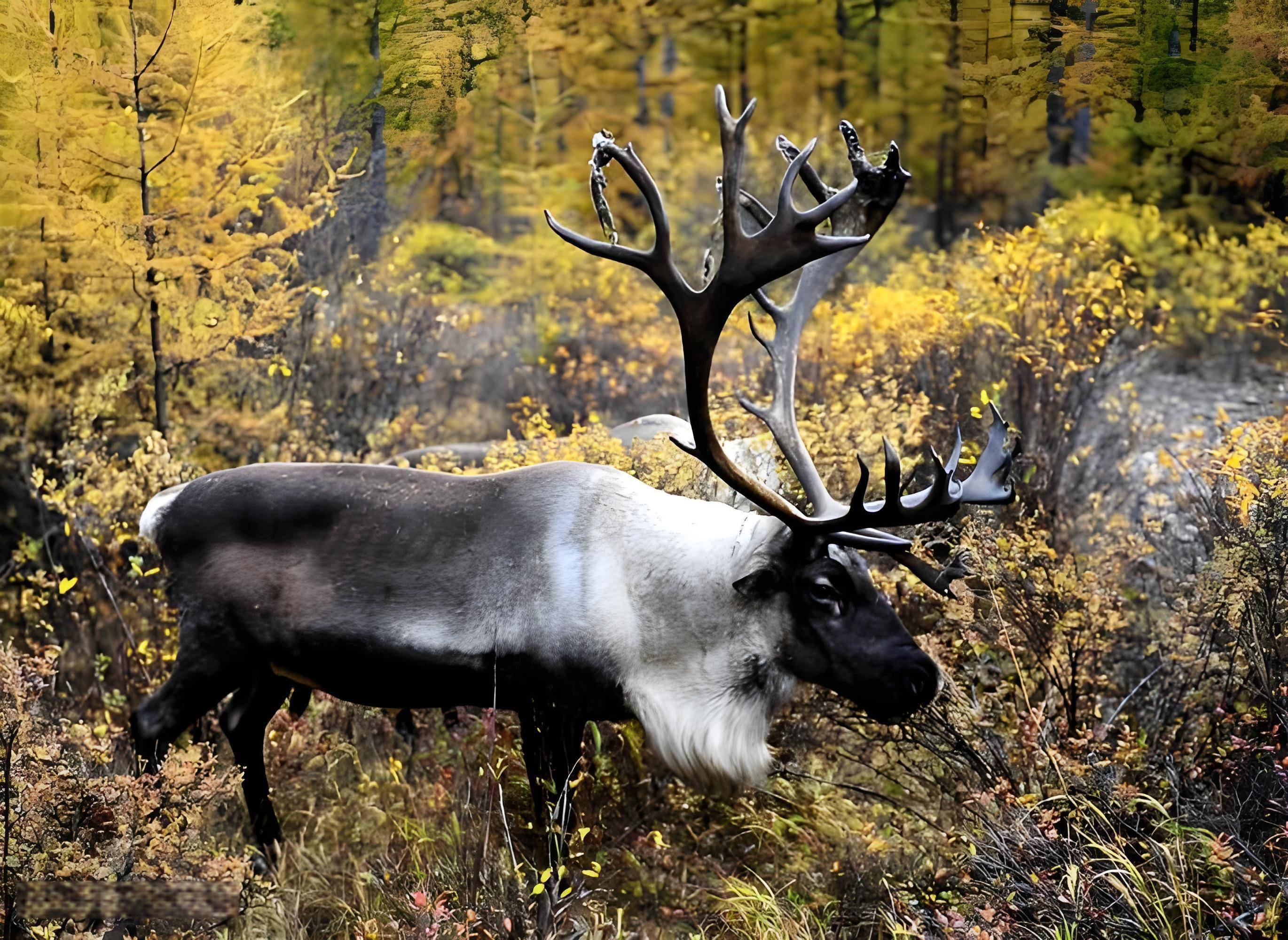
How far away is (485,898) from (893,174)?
257cm

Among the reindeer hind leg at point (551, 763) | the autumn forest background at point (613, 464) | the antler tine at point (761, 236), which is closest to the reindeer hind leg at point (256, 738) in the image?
the autumn forest background at point (613, 464)

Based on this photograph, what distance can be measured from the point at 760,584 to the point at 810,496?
38cm

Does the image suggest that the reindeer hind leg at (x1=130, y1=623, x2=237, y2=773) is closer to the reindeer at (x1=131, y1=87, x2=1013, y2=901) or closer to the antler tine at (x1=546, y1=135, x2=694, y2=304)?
the reindeer at (x1=131, y1=87, x2=1013, y2=901)

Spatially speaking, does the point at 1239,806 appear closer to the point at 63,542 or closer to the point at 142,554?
the point at 142,554

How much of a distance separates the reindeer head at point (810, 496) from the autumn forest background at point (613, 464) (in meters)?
0.59

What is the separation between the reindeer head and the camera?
10.4 feet

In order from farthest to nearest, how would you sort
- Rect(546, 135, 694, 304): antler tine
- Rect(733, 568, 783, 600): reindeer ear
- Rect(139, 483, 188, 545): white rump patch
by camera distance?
Rect(139, 483, 188, 545): white rump patch → Rect(733, 568, 783, 600): reindeer ear → Rect(546, 135, 694, 304): antler tine

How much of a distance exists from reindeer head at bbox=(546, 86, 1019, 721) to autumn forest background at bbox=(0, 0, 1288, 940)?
590 millimetres

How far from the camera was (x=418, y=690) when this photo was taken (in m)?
3.57

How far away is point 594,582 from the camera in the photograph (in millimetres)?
3443

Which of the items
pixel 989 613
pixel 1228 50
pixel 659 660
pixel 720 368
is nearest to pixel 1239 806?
pixel 989 613

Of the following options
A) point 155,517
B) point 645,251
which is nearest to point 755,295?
point 645,251

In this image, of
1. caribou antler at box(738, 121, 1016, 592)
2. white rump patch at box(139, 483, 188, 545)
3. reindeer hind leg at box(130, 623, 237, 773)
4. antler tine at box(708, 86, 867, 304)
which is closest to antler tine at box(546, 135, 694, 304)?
antler tine at box(708, 86, 867, 304)

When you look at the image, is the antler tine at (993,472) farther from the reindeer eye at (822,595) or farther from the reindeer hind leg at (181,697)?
the reindeer hind leg at (181,697)
